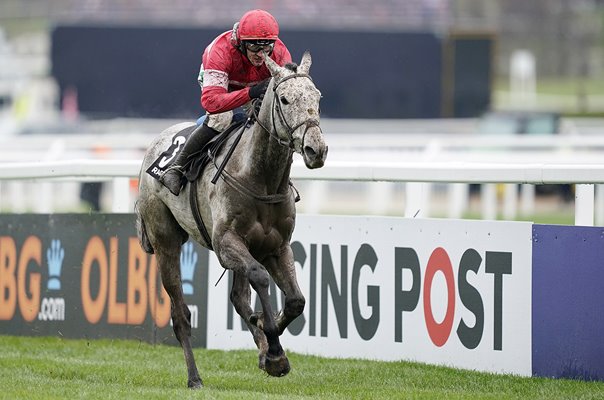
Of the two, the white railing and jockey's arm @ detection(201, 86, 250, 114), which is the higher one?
jockey's arm @ detection(201, 86, 250, 114)

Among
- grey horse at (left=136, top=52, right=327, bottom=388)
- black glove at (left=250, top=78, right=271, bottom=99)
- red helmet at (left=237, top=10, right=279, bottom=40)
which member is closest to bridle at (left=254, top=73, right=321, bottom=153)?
grey horse at (left=136, top=52, right=327, bottom=388)

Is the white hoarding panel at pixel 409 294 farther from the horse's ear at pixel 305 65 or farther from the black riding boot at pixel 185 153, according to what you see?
the horse's ear at pixel 305 65

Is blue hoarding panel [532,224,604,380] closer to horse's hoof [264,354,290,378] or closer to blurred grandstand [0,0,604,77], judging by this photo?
horse's hoof [264,354,290,378]

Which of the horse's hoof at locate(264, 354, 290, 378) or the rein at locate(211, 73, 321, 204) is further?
the horse's hoof at locate(264, 354, 290, 378)

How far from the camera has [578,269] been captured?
829 cm

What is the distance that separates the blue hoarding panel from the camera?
8227 millimetres

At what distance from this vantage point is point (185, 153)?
8641mm

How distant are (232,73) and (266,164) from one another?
0.76 m

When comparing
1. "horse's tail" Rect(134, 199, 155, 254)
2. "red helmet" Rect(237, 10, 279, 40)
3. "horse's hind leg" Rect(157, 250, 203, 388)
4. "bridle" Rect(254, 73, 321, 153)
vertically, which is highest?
A: "red helmet" Rect(237, 10, 279, 40)

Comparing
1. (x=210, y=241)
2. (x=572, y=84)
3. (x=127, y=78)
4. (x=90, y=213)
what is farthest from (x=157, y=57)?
(x=572, y=84)

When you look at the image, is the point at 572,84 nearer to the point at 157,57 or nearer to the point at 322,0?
the point at 322,0

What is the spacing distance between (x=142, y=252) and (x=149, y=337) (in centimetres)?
65

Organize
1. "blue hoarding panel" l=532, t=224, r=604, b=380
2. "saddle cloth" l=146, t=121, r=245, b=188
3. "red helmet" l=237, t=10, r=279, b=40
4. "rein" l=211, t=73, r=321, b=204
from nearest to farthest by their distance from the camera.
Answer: "rein" l=211, t=73, r=321, b=204 → "red helmet" l=237, t=10, r=279, b=40 → "blue hoarding panel" l=532, t=224, r=604, b=380 → "saddle cloth" l=146, t=121, r=245, b=188

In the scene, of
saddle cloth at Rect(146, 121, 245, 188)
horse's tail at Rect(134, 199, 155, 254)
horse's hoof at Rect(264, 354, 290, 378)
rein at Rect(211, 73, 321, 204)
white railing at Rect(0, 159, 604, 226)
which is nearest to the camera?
rein at Rect(211, 73, 321, 204)
